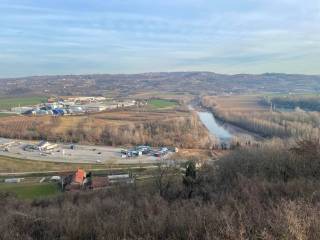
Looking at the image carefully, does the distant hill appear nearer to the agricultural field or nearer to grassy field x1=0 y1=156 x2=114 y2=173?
the agricultural field

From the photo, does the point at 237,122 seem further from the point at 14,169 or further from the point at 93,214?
the point at 93,214

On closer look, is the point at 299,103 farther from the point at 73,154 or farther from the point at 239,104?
the point at 73,154

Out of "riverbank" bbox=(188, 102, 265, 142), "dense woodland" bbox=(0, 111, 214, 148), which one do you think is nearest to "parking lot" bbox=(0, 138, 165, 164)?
"dense woodland" bbox=(0, 111, 214, 148)

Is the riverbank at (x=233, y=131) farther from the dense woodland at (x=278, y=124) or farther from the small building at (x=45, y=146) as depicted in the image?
the small building at (x=45, y=146)

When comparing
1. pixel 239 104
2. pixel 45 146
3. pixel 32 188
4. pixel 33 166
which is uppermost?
pixel 32 188

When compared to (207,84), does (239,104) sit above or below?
below

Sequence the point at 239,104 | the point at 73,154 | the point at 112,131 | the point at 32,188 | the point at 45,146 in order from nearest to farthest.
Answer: the point at 32,188 < the point at 73,154 < the point at 45,146 < the point at 112,131 < the point at 239,104

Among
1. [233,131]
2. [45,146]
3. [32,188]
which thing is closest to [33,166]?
[45,146]
